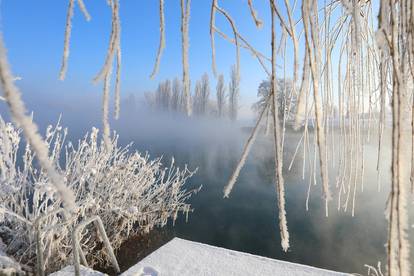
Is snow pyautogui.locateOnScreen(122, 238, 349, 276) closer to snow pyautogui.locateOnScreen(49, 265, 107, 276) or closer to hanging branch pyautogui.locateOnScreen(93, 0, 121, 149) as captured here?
snow pyautogui.locateOnScreen(49, 265, 107, 276)

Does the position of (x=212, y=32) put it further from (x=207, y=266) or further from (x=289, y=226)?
(x=289, y=226)

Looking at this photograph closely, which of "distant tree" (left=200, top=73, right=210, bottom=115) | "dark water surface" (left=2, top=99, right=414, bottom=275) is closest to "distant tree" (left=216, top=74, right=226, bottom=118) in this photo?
"distant tree" (left=200, top=73, right=210, bottom=115)

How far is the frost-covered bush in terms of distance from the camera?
9.59 feet

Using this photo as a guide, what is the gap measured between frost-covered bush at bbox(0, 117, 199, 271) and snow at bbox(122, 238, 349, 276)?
0.77m

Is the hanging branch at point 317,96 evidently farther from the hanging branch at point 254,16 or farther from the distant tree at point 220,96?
the distant tree at point 220,96

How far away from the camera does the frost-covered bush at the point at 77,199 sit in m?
2.92

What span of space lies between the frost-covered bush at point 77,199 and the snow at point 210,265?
0.77 metres

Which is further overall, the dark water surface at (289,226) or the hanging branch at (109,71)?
the dark water surface at (289,226)

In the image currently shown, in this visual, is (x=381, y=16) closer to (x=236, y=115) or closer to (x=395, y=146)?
(x=395, y=146)

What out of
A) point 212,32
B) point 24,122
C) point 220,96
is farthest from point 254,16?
point 220,96

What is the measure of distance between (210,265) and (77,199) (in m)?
2.75

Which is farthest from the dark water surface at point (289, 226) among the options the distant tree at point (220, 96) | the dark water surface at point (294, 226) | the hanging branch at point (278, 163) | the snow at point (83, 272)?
the distant tree at point (220, 96)

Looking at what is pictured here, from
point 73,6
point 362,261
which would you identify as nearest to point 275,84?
point 73,6

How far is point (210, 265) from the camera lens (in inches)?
68.7
